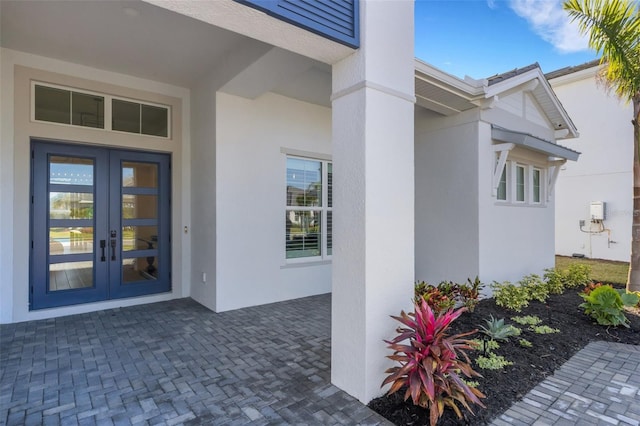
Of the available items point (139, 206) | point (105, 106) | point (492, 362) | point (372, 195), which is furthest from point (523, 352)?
point (105, 106)

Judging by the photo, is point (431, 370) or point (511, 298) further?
point (511, 298)

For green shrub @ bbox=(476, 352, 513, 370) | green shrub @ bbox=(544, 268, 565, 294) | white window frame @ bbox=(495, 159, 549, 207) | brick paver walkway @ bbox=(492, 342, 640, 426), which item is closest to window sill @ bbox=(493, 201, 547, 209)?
white window frame @ bbox=(495, 159, 549, 207)

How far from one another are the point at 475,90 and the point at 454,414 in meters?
4.69

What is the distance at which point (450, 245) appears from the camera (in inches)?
237

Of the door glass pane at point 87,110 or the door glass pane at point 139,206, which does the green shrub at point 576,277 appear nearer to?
the door glass pane at point 139,206

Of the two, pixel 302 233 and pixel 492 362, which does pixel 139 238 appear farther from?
pixel 492 362

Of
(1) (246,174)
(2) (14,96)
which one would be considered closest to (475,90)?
(1) (246,174)

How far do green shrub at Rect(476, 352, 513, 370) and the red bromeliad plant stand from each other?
0.75 metres

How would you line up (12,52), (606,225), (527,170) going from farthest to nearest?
(606,225) < (527,170) < (12,52)

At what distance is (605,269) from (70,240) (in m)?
12.5

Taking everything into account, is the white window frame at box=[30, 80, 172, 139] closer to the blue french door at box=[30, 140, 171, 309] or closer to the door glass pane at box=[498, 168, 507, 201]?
the blue french door at box=[30, 140, 171, 309]

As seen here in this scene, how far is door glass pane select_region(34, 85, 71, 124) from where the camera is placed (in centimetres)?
489

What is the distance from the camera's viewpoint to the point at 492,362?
11.1 feet

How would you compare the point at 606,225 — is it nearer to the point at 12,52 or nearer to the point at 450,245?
the point at 450,245
